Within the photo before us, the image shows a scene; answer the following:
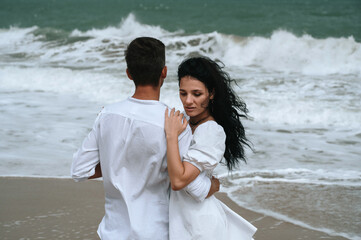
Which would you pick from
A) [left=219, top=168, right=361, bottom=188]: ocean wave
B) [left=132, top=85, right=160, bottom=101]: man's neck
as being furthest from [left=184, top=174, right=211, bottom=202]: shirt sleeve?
[left=219, top=168, right=361, bottom=188]: ocean wave

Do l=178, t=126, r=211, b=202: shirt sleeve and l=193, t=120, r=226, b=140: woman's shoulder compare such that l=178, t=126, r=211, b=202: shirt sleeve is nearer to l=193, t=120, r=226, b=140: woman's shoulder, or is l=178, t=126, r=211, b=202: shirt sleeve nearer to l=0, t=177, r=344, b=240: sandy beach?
l=193, t=120, r=226, b=140: woman's shoulder

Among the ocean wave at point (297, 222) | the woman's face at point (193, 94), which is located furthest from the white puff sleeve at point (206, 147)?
the ocean wave at point (297, 222)

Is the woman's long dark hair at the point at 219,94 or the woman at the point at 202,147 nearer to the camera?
the woman at the point at 202,147

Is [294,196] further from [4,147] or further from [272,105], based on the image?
[272,105]

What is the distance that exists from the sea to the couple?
2.24 metres

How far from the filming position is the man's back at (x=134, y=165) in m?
1.99

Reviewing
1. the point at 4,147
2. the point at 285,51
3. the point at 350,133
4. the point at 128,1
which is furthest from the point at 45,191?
the point at 128,1

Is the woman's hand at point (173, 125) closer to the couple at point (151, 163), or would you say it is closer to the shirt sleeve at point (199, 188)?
the couple at point (151, 163)

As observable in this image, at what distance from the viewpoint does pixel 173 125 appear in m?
1.98

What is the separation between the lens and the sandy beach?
3.92m

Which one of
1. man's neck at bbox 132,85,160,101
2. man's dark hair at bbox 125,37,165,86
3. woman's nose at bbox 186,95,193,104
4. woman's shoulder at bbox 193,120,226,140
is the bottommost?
woman's shoulder at bbox 193,120,226,140

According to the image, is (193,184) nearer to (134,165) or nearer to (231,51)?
(134,165)

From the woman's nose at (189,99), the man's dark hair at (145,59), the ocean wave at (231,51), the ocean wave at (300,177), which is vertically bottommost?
the ocean wave at (231,51)

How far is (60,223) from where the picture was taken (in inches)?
162
